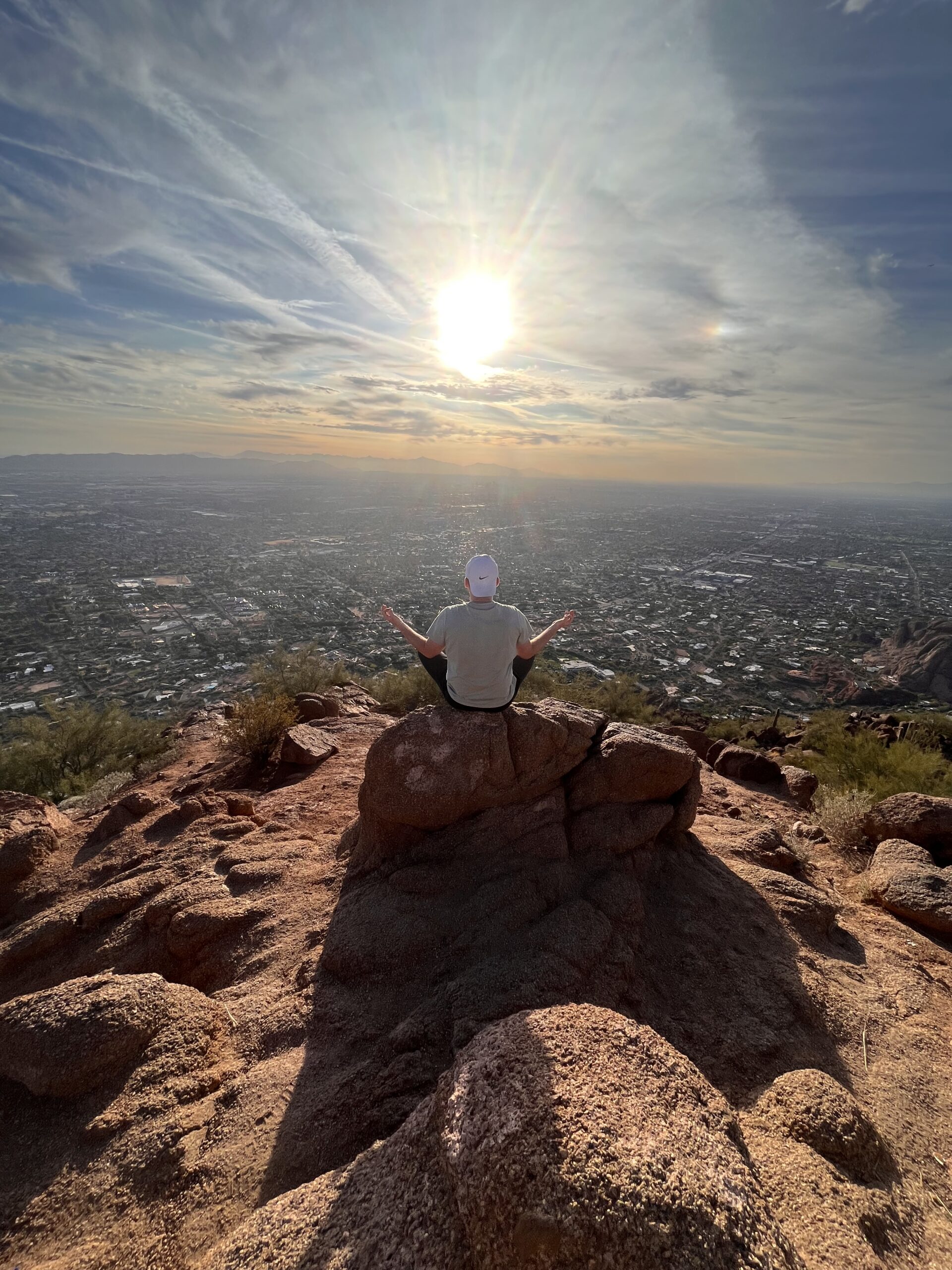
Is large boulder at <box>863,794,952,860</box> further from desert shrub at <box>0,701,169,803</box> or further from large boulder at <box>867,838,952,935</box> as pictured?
desert shrub at <box>0,701,169,803</box>

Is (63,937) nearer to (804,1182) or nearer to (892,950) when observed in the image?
(804,1182)

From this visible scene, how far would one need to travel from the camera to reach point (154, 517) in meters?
88.4

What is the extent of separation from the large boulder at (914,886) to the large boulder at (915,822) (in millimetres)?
365

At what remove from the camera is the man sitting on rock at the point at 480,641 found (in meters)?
4.93

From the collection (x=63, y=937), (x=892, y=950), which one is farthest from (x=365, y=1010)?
(x=892, y=950)

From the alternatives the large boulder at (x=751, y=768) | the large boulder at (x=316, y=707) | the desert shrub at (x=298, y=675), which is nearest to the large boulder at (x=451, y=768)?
the large boulder at (x=316, y=707)

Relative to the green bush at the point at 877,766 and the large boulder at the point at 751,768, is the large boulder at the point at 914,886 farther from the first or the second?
the large boulder at the point at 751,768

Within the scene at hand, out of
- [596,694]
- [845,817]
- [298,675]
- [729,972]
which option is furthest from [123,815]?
[596,694]

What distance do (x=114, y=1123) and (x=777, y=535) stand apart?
409 feet

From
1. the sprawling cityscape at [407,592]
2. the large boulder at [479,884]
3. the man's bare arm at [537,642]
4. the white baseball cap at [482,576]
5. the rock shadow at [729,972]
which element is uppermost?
the white baseball cap at [482,576]

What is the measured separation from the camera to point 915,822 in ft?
23.1

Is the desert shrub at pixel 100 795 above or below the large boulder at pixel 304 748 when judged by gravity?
below

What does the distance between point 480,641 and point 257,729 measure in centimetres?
569

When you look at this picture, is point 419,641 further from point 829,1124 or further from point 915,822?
point 915,822
